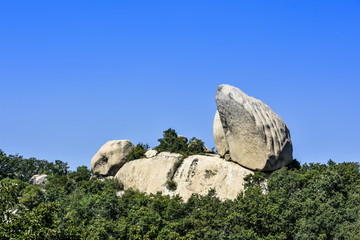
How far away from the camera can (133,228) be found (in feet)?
114

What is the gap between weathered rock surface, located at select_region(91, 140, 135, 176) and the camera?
5256cm

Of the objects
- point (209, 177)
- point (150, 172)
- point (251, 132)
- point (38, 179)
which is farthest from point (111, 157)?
point (251, 132)

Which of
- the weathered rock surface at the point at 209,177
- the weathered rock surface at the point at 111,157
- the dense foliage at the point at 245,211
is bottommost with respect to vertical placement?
the dense foliage at the point at 245,211

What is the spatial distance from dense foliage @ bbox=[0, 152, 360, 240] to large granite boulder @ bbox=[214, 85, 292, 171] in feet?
4.05

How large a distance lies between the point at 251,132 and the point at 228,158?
10.9 ft

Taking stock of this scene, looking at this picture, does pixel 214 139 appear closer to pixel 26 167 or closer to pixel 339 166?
pixel 339 166

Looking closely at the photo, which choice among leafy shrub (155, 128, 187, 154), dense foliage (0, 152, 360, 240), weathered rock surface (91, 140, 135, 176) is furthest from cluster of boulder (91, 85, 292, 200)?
weathered rock surface (91, 140, 135, 176)

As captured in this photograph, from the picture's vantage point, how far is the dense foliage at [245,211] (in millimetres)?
35000

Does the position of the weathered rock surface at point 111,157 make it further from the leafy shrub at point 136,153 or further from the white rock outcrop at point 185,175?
the white rock outcrop at point 185,175

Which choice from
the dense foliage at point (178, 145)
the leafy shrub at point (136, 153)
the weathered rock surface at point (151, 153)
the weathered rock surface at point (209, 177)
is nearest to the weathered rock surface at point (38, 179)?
the leafy shrub at point (136, 153)

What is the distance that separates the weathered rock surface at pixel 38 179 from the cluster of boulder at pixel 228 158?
10671mm

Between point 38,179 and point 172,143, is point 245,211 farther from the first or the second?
point 38,179

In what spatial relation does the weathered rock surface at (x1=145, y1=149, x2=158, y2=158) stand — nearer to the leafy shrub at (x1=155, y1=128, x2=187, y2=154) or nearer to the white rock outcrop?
the leafy shrub at (x1=155, y1=128, x2=187, y2=154)

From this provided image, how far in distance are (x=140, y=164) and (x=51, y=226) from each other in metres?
26.7
